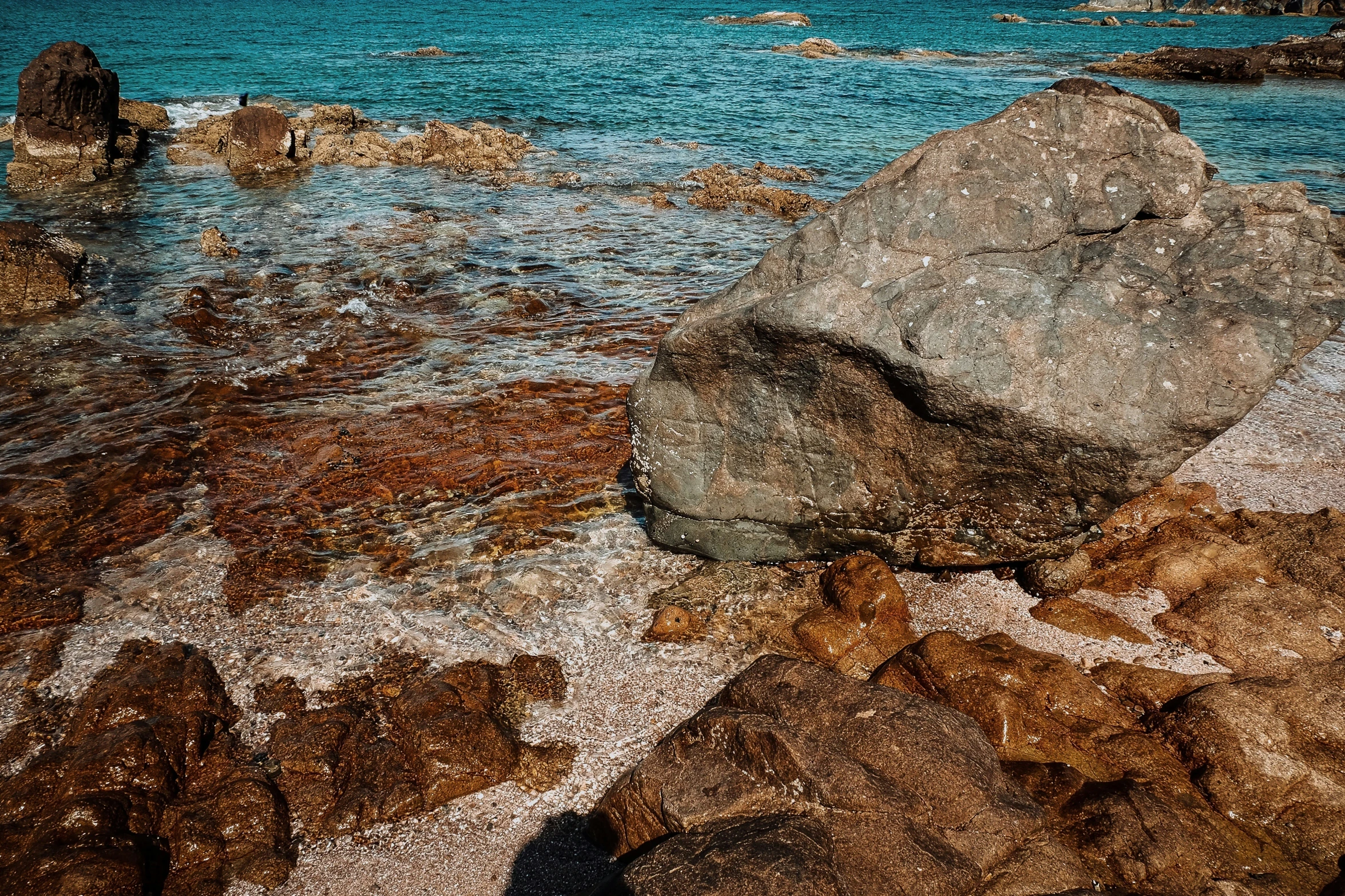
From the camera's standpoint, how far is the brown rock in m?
5.68

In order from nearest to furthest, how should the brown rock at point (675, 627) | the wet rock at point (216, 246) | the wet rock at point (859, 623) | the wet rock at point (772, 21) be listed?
the wet rock at point (859, 623) → the brown rock at point (675, 627) → the wet rock at point (216, 246) → the wet rock at point (772, 21)

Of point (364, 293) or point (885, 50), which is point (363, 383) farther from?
point (885, 50)

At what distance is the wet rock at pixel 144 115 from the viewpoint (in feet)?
81.9

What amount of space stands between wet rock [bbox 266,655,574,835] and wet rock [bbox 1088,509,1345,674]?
13.5 feet

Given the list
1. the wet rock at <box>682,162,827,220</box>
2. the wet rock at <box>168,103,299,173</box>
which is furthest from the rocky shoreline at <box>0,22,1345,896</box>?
the wet rock at <box>168,103,299,173</box>

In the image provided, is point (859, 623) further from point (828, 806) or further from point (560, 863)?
point (560, 863)

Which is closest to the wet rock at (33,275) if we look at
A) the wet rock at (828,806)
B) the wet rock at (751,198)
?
the wet rock at (751,198)

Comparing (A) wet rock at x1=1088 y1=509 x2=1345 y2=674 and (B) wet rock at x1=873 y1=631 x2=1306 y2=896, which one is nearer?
(B) wet rock at x1=873 y1=631 x2=1306 y2=896

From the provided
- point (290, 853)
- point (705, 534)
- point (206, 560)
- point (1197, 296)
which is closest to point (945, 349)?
point (1197, 296)

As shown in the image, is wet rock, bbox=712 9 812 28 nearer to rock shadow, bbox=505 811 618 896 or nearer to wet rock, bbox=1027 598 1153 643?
wet rock, bbox=1027 598 1153 643

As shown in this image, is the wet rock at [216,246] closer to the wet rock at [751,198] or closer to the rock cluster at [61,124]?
the rock cluster at [61,124]

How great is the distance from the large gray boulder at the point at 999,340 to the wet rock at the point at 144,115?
85.8ft

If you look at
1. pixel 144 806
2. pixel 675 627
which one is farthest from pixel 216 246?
pixel 675 627

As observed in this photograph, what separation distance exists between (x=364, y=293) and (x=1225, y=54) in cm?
4628
